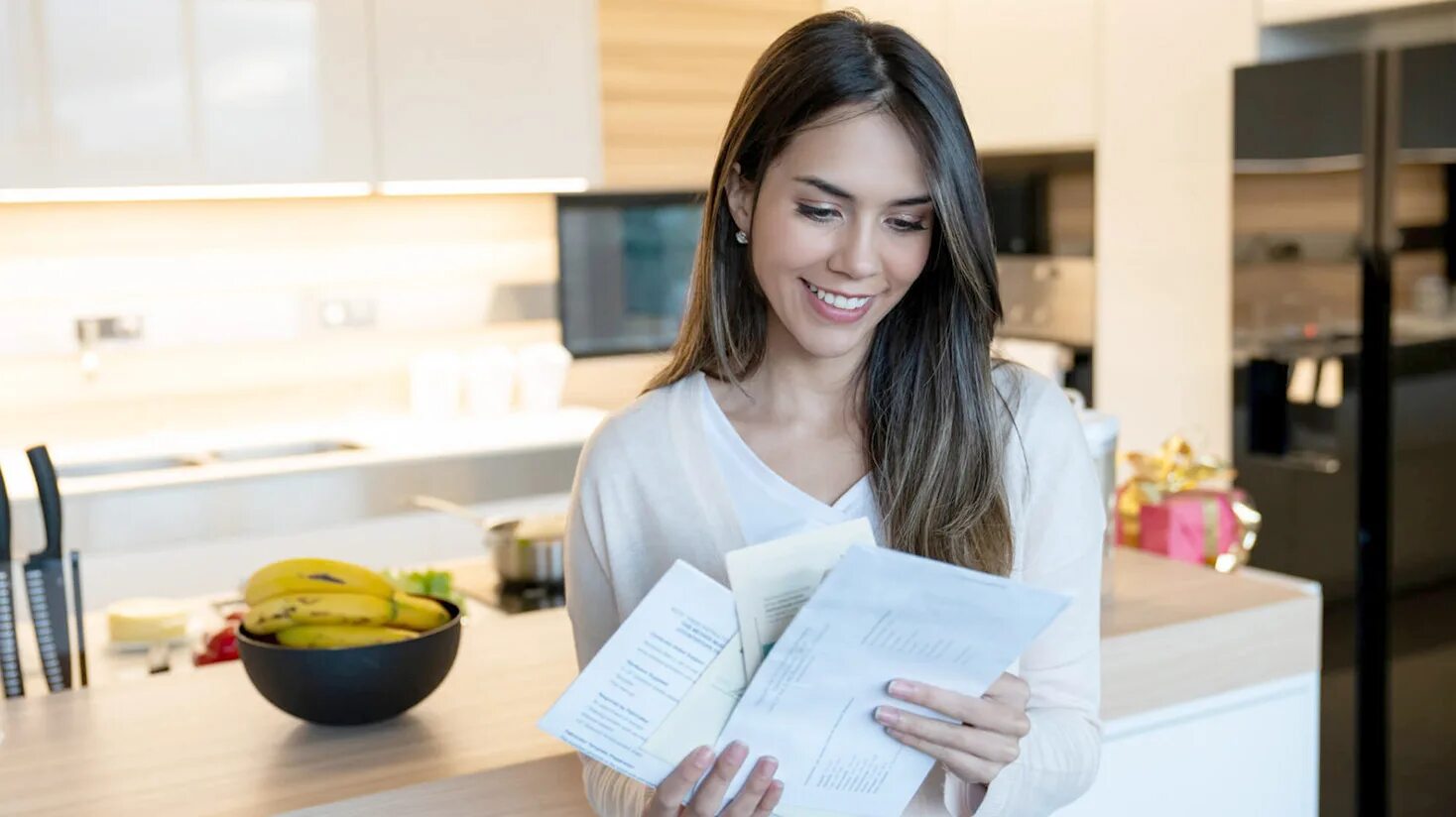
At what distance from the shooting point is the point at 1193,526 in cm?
202

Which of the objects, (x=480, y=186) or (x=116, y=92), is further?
(x=480, y=186)

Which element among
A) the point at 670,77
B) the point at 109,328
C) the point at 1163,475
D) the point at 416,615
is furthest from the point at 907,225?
the point at 670,77

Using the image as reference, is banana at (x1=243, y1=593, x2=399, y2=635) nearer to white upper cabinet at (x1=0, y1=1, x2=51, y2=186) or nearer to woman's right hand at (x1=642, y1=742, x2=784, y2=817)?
Result: woman's right hand at (x1=642, y1=742, x2=784, y2=817)

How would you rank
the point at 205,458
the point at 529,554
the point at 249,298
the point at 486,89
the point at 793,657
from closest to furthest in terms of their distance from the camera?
the point at 793,657
the point at 529,554
the point at 205,458
the point at 486,89
the point at 249,298

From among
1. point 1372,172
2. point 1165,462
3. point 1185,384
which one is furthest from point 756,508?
point 1185,384

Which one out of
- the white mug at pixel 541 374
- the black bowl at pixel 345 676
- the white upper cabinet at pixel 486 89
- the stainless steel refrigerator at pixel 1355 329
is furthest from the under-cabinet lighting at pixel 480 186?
the black bowl at pixel 345 676

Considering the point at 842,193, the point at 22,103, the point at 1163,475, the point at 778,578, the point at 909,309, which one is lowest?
the point at 1163,475

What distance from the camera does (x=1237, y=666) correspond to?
175 cm

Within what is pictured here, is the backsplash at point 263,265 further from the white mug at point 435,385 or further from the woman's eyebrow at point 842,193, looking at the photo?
the woman's eyebrow at point 842,193

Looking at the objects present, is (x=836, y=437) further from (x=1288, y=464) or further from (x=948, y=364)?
(x=1288, y=464)

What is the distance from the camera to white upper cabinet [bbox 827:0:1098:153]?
354 centimetres

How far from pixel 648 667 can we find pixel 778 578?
0.11 metres

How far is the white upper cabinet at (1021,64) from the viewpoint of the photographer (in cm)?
354

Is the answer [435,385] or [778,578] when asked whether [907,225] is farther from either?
[435,385]
